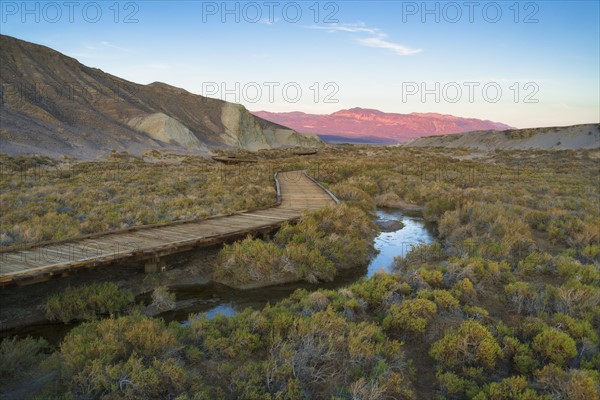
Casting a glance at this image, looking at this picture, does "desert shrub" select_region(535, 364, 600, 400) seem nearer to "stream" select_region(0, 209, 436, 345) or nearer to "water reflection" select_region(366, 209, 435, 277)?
"stream" select_region(0, 209, 436, 345)

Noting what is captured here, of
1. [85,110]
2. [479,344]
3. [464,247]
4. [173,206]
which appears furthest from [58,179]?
[85,110]

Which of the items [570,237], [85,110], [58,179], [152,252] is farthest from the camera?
[85,110]

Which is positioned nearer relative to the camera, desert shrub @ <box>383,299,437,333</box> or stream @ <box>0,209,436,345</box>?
desert shrub @ <box>383,299,437,333</box>

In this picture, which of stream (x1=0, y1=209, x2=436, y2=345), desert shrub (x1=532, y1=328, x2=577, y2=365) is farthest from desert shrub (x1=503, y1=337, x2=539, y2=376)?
stream (x1=0, y1=209, x2=436, y2=345)

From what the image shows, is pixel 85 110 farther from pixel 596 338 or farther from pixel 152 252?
pixel 596 338

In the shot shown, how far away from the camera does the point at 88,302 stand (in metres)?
6.83

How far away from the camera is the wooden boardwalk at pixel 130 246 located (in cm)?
664

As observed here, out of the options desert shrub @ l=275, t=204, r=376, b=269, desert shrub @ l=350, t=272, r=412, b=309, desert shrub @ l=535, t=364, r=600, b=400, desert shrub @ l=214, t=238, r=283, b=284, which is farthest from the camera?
desert shrub @ l=275, t=204, r=376, b=269

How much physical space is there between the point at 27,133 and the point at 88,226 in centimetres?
3180

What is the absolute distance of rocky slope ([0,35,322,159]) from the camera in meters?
37.6

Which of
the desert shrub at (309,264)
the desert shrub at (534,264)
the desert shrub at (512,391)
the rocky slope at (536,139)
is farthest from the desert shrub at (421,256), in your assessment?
the rocky slope at (536,139)

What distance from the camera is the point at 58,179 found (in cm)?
1905

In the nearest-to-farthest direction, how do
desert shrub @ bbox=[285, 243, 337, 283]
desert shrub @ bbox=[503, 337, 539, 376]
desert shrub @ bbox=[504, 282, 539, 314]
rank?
1. desert shrub @ bbox=[503, 337, 539, 376]
2. desert shrub @ bbox=[504, 282, 539, 314]
3. desert shrub @ bbox=[285, 243, 337, 283]

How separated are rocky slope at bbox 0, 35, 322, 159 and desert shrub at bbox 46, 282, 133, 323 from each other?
29.9 metres
